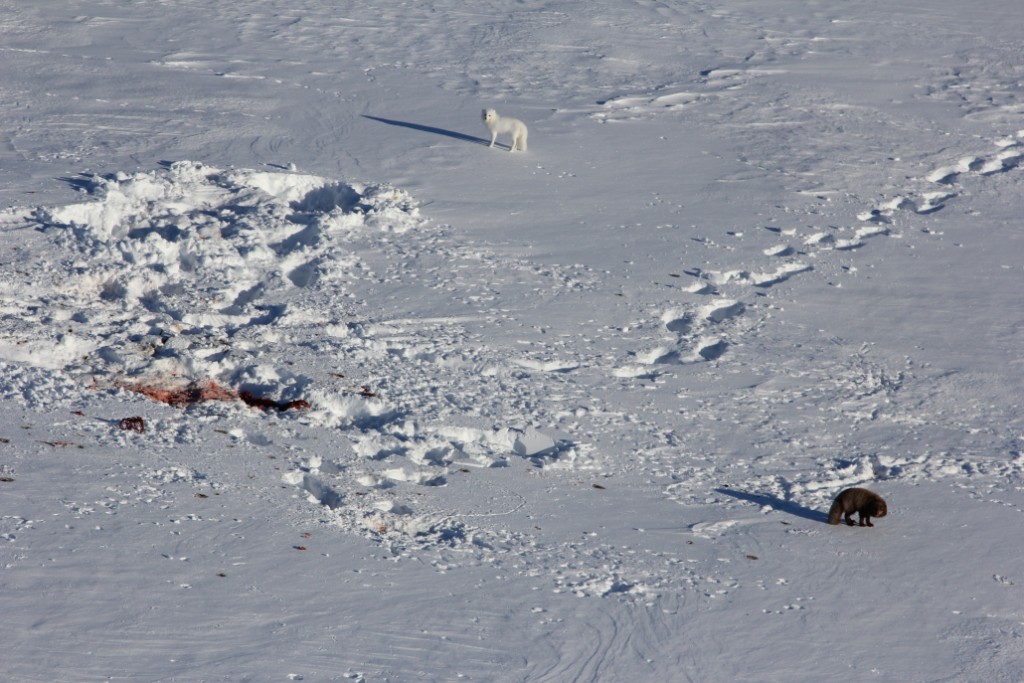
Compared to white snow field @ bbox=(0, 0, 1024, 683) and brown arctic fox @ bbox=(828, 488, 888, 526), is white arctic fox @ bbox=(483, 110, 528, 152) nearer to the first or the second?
white snow field @ bbox=(0, 0, 1024, 683)

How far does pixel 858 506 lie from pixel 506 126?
6.49m

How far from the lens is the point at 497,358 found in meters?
8.42

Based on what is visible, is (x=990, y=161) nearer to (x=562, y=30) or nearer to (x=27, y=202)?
(x=562, y=30)

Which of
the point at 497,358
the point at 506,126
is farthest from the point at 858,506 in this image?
the point at 506,126

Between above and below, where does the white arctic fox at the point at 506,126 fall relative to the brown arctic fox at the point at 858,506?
above

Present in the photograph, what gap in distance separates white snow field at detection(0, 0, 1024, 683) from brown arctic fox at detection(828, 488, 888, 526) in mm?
144

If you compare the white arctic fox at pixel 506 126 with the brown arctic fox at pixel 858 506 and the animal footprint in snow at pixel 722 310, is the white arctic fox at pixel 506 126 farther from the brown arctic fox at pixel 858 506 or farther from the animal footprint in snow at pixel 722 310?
the brown arctic fox at pixel 858 506

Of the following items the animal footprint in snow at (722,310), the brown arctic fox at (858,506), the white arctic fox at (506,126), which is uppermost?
the white arctic fox at (506,126)

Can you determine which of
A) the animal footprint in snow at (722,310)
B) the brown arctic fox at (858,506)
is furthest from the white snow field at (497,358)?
the brown arctic fox at (858,506)

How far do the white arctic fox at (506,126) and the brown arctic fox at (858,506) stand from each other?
20.8ft

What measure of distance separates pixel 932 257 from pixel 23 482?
326 inches

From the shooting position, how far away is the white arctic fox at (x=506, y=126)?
11656mm

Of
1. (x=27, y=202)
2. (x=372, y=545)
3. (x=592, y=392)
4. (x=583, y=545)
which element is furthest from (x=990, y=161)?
(x=27, y=202)

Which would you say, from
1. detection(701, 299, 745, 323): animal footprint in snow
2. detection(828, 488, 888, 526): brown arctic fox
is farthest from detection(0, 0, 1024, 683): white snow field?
detection(828, 488, 888, 526): brown arctic fox
